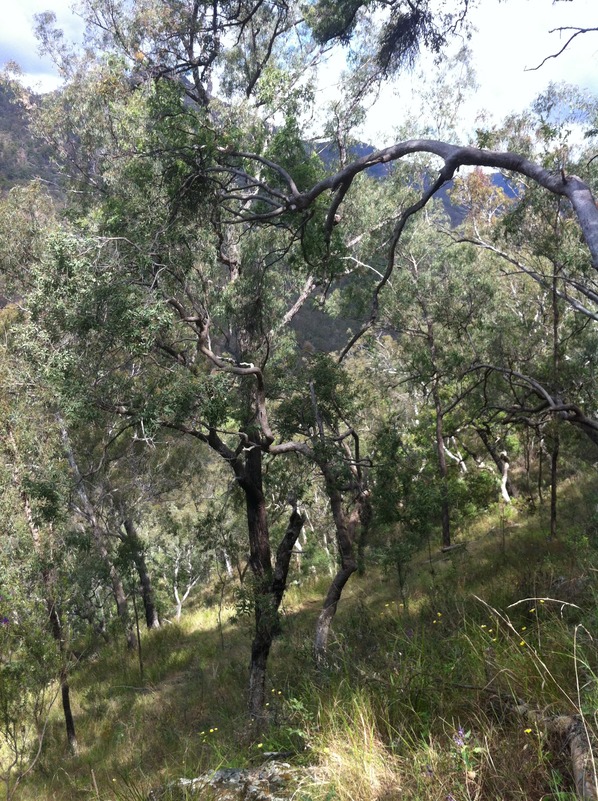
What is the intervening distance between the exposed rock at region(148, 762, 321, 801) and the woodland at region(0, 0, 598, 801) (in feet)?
0.25

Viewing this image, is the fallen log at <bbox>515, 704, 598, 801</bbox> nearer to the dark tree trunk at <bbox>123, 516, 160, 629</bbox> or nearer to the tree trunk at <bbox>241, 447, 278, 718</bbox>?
the tree trunk at <bbox>241, 447, 278, 718</bbox>

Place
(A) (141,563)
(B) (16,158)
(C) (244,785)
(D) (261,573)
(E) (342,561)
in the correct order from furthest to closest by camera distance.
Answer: (B) (16,158) < (A) (141,563) < (D) (261,573) < (E) (342,561) < (C) (244,785)

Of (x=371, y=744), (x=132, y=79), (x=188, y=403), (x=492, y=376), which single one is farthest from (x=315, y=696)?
(x=132, y=79)

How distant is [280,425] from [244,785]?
6149 mm

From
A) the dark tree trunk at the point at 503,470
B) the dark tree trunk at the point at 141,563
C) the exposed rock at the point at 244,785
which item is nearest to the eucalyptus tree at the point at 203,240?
the exposed rock at the point at 244,785

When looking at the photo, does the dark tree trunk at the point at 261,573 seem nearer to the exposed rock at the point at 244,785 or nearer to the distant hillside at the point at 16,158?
the exposed rock at the point at 244,785

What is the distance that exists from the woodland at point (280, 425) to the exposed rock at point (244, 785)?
75 mm

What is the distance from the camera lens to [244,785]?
2.29 metres

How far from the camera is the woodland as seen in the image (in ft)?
8.21

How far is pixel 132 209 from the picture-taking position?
22.4ft

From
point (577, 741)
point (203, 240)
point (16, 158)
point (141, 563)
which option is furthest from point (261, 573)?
point (16, 158)

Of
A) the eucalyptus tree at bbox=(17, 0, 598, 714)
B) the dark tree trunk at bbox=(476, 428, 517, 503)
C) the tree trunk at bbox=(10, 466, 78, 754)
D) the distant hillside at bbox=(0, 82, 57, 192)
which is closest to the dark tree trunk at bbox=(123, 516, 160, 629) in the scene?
the tree trunk at bbox=(10, 466, 78, 754)

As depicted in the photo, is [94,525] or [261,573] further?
[94,525]

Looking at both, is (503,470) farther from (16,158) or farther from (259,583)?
(16,158)
